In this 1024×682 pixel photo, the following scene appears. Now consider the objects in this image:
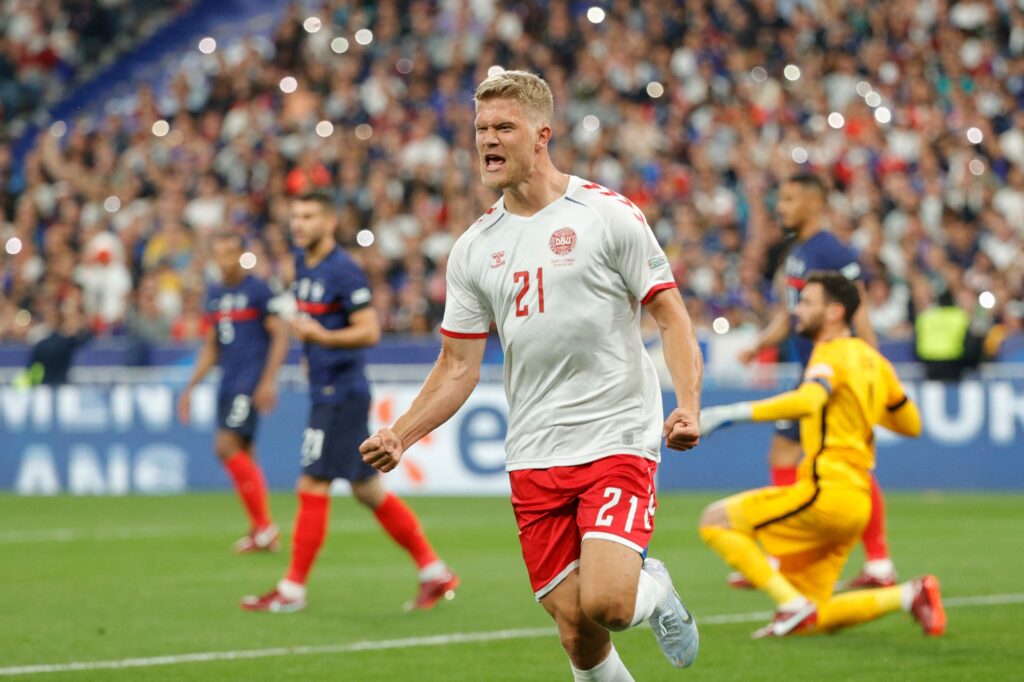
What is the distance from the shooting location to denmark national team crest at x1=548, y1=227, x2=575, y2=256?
19.1 ft

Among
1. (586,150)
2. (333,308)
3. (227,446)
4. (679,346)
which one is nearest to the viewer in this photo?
(679,346)

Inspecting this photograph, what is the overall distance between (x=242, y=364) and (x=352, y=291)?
340 cm

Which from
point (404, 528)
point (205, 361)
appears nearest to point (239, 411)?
point (205, 361)

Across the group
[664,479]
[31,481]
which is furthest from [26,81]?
[664,479]

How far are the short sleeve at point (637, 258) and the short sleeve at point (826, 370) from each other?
2.78 meters

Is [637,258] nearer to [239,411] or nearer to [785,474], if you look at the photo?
[785,474]

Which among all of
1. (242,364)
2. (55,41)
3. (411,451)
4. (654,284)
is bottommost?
(411,451)

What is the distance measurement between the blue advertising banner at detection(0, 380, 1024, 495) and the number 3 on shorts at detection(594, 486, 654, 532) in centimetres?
1117

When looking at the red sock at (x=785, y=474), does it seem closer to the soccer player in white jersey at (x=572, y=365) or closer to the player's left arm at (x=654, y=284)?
the soccer player in white jersey at (x=572, y=365)

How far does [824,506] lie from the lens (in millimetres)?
8320

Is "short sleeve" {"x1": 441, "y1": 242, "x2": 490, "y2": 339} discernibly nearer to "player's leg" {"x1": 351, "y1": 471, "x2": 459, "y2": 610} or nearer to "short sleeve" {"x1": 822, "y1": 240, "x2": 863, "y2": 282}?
"player's leg" {"x1": 351, "y1": 471, "x2": 459, "y2": 610}

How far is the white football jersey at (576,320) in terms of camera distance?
5820 mm

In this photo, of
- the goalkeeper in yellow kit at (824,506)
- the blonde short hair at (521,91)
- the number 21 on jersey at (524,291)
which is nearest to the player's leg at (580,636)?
the number 21 on jersey at (524,291)

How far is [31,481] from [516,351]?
1382 cm
